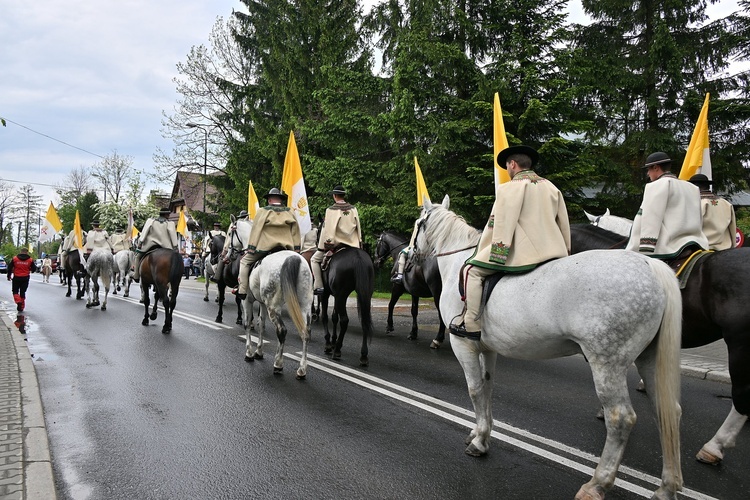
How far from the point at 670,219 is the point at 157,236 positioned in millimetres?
10364

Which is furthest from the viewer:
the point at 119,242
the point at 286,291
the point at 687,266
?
the point at 119,242

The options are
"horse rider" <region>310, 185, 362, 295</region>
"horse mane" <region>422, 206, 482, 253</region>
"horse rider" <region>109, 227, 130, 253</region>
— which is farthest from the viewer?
"horse rider" <region>109, 227, 130, 253</region>

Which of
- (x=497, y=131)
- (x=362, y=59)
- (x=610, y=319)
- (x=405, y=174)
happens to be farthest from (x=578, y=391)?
(x=362, y=59)

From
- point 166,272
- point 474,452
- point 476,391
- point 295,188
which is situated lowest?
point 474,452

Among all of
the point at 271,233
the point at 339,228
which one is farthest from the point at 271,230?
the point at 339,228

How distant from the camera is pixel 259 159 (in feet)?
83.8

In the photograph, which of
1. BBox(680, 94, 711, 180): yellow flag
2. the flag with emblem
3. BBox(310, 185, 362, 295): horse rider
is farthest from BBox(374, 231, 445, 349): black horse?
the flag with emblem

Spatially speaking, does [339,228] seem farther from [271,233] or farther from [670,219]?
[670,219]

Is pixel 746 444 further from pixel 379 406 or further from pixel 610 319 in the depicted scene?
pixel 379 406

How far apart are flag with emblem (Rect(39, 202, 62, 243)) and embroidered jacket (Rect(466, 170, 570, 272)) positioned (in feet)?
68.1

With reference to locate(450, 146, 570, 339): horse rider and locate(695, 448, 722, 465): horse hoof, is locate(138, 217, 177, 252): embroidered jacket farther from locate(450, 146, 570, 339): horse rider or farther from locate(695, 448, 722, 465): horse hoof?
locate(695, 448, 722, 465): horse hoof

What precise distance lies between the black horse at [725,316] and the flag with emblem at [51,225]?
2170cm

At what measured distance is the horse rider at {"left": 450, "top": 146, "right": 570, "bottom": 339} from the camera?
3.71m

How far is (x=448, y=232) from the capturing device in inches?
200
